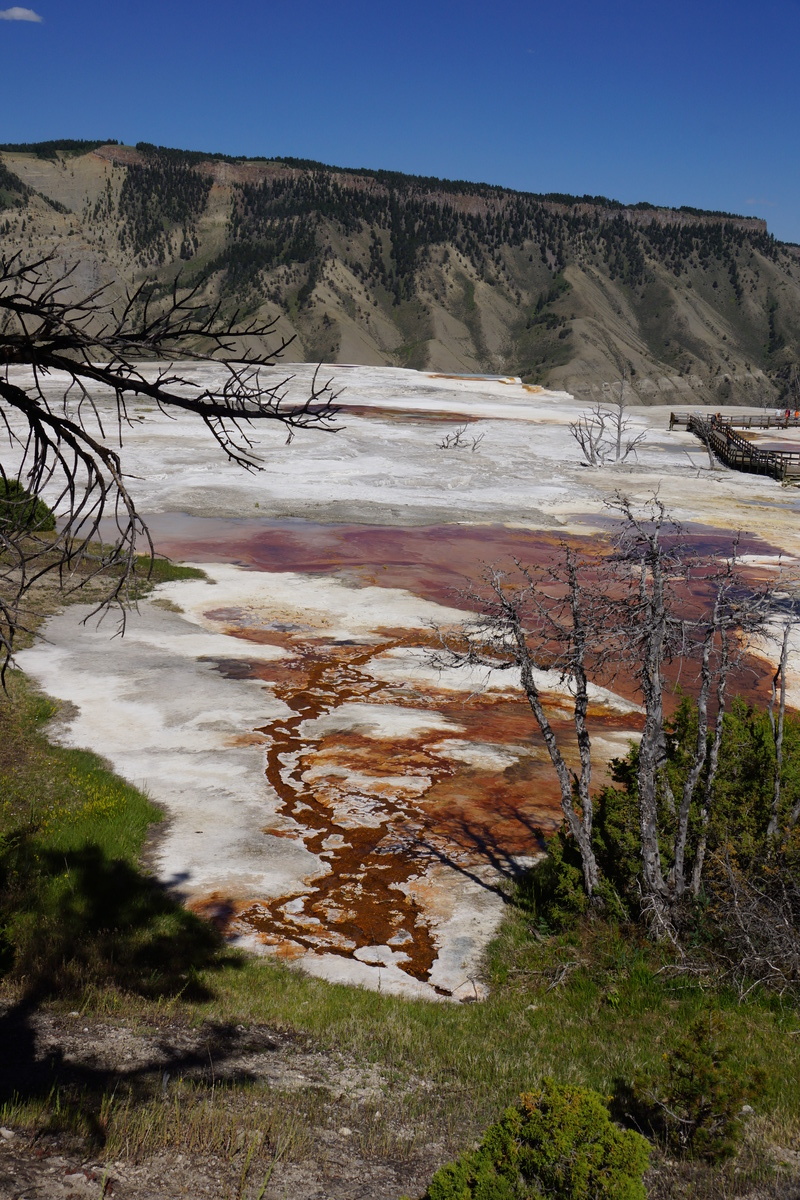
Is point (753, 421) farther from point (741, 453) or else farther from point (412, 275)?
point (412, 275)

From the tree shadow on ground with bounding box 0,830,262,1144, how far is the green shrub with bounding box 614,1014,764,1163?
2892mm

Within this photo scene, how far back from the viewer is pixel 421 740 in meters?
14.5

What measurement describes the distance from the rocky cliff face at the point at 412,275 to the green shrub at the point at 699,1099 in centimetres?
13374

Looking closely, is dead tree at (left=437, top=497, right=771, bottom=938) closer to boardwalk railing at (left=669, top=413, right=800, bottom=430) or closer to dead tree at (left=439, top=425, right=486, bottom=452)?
dead tree at (left=439, top=425, right=486, bottom=452)

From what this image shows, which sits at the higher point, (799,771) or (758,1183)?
(799,771)

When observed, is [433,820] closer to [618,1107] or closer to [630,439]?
[618,1107]

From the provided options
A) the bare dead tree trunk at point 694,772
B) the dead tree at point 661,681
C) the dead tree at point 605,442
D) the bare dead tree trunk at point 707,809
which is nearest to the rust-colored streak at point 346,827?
the dead tree at point 661,681

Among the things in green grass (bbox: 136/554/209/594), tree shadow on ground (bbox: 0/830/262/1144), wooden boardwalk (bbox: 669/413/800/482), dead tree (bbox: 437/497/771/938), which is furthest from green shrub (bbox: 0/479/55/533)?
wooden boardwalk (bbox: 669/413/800/482)

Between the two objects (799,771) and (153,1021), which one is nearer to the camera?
(153,1021)

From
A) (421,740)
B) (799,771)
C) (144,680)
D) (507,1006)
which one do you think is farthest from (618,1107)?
(144,680)

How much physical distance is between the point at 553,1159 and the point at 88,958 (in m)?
4.90

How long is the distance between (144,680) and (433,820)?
6.50 metres

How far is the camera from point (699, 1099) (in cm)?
607

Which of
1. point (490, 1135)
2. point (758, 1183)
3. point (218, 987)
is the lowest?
point (218, 987)
